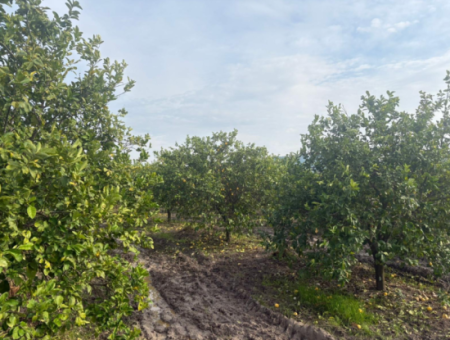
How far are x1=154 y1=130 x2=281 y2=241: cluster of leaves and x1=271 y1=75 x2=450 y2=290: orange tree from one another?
172 inches

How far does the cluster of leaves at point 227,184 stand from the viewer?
1173 cm

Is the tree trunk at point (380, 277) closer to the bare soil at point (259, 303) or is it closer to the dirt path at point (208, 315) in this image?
the bare soil at point (259, 303)

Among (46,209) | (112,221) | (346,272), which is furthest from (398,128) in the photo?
(46,209)

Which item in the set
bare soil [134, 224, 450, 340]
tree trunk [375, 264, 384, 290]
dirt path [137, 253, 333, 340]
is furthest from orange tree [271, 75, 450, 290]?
dirt path [137, 253, 333, 340]

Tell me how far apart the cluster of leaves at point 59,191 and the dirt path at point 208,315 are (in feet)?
6.29

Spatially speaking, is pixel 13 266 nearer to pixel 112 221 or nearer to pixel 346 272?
pixel 112 221

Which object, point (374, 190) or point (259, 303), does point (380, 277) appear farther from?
point (259, 303)

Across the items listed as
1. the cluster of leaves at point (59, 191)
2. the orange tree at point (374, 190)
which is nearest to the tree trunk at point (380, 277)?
the orange tree at point (374, 190)

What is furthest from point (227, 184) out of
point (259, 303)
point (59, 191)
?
point (59, 191)

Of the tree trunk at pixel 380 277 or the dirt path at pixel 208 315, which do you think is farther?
the tree trunk at pixel 380 277

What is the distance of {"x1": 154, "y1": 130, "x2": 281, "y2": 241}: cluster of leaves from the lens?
11727 millimetres

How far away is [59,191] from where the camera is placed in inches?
132

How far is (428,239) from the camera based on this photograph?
609 cm

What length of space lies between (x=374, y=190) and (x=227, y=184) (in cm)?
686
